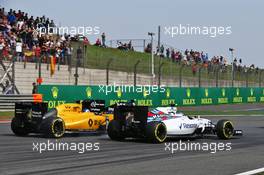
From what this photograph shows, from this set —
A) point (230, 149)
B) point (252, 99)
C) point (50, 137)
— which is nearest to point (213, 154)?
point (230, 149)

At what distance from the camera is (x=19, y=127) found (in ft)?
47.2

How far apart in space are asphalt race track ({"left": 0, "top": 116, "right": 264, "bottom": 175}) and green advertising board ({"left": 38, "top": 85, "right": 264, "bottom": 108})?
13907 mm

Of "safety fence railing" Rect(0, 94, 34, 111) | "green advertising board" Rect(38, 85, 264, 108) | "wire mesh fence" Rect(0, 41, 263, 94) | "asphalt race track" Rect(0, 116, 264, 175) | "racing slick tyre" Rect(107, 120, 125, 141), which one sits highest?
"wire mesh fence" Rect(0, 41, 263, 94)

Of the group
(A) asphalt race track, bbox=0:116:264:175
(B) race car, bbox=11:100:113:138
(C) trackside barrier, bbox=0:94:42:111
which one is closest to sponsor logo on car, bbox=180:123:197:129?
(A) asphalt race track, bbox=0:116:264:175

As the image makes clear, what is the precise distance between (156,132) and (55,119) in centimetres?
270

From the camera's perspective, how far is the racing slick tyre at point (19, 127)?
1433cm

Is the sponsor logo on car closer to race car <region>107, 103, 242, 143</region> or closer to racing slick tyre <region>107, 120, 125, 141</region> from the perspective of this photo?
race car <region>107, 103, 242, 143</region>

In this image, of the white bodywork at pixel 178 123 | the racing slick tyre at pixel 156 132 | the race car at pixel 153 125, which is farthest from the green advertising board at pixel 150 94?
the racing slick tyre at pixel 156 132

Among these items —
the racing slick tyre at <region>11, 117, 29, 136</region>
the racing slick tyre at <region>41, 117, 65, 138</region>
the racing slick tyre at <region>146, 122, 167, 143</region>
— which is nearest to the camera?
the racing slick tyre at <region>146, 122, 167, 143</region>

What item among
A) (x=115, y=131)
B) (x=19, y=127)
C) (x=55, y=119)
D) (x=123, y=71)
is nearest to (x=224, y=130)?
(x=115, y=131)

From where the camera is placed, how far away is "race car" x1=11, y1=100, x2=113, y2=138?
1390 centimetres

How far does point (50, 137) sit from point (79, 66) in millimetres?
17501

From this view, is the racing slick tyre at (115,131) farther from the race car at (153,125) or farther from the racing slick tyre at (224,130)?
the racing slick tyre at (224,130)

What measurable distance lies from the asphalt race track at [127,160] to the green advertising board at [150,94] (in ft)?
45.6
